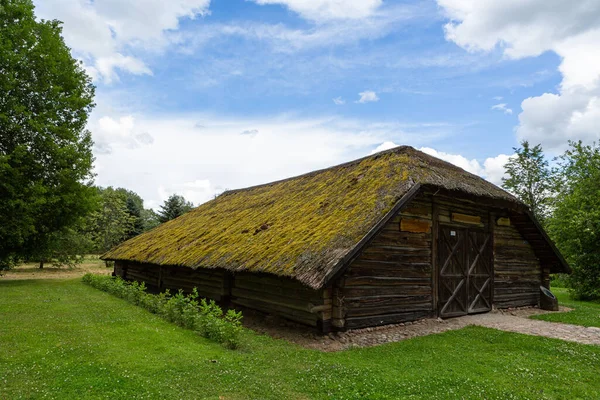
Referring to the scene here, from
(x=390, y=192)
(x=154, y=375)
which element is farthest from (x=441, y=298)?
(x=154, y=375)

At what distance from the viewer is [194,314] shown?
966cm

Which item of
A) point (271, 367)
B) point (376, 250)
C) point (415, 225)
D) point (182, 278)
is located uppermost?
point (415, 225)

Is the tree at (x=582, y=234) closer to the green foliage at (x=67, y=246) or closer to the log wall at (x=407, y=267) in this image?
the log wall at (x=407, y=267)

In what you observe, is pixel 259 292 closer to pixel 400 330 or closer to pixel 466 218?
pixel 400 330

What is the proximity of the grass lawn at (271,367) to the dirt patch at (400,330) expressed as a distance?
0.54 meters

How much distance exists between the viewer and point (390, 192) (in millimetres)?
9977

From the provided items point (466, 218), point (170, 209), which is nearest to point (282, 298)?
point (466, 218)

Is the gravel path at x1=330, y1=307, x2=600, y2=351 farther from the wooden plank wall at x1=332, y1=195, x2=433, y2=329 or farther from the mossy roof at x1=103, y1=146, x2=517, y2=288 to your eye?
the mossy roof at x1=103, y1=146, x2=517, y2=288

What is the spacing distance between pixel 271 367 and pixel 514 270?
34.5 feet

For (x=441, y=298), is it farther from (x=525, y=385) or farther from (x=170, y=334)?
(x=170, y=334)

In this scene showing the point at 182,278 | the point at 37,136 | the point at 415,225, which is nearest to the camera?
the point at 415,225

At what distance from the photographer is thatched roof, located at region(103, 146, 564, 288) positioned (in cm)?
901

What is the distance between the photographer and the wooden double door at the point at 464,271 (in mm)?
11273

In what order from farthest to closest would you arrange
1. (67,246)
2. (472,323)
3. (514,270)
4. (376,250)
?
(67,246) < (514,270) < (472,323) < (376,250)
